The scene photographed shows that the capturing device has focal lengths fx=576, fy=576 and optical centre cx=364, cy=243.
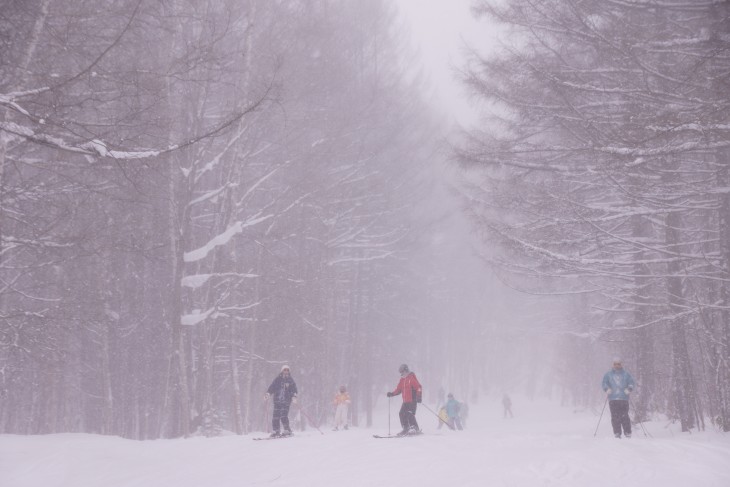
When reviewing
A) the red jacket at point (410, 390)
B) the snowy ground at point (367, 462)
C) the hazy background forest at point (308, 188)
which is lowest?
the snowy ground at point (367, 462)

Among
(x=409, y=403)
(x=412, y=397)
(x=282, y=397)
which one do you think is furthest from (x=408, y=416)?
(x=282, y=397)

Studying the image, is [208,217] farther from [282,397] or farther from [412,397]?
[412,397]

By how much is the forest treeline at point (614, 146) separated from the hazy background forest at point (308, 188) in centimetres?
7

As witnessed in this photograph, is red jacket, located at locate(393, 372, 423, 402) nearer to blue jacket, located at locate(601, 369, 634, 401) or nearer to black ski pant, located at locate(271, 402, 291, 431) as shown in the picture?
black ski pant, located at locate(271, 402, 291, 431)

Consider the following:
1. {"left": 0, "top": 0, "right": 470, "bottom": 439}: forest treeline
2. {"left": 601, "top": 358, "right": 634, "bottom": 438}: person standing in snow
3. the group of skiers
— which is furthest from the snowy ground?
{"left": 0, "top": 0, "right": 470, "bottom": 439}: forest treeline

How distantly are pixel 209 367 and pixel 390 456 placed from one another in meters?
9.03

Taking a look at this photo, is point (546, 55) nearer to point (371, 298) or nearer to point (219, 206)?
point (219, 206)

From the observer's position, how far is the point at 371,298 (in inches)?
1210

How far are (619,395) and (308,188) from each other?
10258mm

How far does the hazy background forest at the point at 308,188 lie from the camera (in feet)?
27.0

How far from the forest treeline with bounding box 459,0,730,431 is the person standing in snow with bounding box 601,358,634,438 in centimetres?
124

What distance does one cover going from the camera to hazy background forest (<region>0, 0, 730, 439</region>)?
324 inches

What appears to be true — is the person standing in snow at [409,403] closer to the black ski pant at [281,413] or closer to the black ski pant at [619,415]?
the black ski pant at [281,413]

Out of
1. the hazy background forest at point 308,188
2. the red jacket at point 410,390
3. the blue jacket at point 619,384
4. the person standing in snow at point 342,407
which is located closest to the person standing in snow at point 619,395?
the blue jacket at point 619,384
